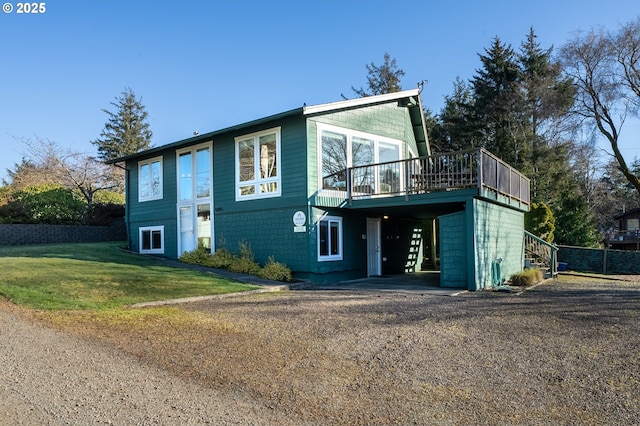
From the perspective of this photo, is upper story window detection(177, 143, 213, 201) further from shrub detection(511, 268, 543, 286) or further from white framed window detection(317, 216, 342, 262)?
shrub detection(511, 268, 543, 286)

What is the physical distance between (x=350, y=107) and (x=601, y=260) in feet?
52.5

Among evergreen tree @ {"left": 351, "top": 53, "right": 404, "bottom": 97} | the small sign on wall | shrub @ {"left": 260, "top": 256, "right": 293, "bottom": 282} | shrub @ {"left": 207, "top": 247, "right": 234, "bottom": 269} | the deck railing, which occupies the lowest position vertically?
shrub @ {"left": 260, "top": 256, "right": 293, "bottom": 282}

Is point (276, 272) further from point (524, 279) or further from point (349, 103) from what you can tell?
point (524, 279)

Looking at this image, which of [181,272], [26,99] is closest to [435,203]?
[181,272]

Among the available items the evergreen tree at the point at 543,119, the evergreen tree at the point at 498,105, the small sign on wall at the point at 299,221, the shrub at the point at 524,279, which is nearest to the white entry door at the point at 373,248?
the small sign on wall at the point at 299,221

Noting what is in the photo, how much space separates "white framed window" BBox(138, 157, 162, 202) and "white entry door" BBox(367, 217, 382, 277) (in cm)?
841

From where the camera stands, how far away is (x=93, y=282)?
1042 cm

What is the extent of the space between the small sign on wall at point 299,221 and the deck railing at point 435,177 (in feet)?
4.20

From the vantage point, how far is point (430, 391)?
4297 millimetres

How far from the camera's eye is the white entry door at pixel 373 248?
15570 millimetres

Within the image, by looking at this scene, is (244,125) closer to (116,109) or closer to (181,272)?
(181,272)

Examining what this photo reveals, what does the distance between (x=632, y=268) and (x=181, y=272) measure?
2071cm

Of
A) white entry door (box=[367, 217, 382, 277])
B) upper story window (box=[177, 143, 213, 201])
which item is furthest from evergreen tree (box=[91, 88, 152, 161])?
white entry door (box=[367, 217, 382, 277])

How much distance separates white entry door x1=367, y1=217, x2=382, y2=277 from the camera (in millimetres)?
15570
